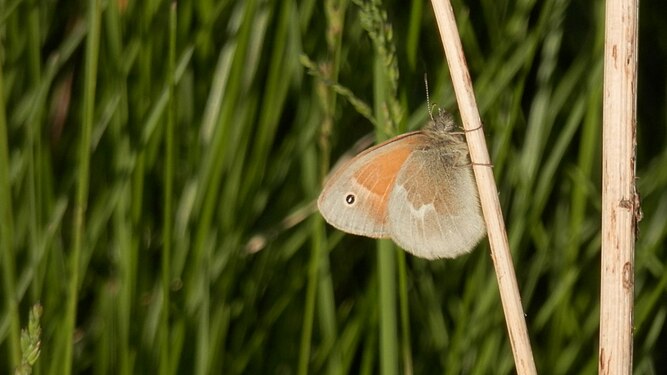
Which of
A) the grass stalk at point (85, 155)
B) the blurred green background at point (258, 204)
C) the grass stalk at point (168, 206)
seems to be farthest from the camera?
the blurred green background at point (258, 204)

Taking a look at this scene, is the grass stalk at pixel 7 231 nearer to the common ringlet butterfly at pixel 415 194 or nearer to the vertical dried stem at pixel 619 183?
the common ringlet butterfly at pixel 415 194

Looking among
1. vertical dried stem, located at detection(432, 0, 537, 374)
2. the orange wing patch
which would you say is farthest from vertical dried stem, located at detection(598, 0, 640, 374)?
the orange wing patch

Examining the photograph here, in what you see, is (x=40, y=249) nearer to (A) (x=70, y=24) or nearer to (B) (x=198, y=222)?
(B) (x=198, y=222)

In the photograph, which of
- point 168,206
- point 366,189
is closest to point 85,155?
point 168,206

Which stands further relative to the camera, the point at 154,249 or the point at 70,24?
the point at 70,24

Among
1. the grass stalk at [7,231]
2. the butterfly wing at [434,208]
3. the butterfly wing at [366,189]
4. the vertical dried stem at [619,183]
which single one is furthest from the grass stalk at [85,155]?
the vertical dried stem at [619,183]

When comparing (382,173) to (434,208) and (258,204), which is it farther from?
(258,204)

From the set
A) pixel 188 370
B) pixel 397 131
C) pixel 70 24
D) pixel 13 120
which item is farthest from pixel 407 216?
pixel 70 24
